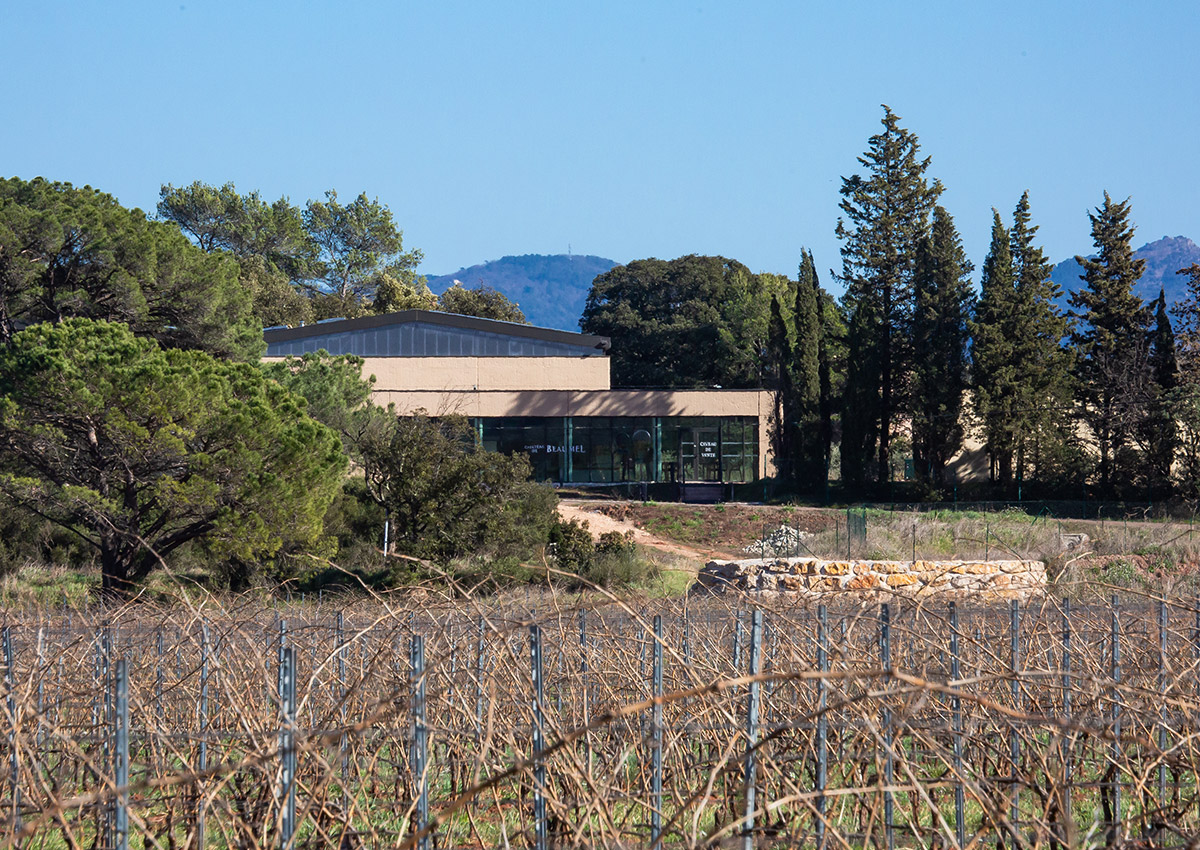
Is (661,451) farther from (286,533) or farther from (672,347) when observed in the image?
(286,533)

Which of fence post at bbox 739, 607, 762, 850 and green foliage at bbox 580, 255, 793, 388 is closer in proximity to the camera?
fence post at bbox 739, 607, 762, 850

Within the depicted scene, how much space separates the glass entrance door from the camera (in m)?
44.7

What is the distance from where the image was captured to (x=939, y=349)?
3941 centimetres

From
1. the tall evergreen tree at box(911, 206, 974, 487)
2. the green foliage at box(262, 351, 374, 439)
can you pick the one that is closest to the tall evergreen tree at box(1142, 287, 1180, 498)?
the tall evergreen tree at box(911, 206, 974, 487)

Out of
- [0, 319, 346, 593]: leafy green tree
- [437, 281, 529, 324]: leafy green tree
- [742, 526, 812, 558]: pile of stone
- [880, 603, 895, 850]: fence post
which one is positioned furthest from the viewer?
[437, 281, 529, 324]: leafy green tree

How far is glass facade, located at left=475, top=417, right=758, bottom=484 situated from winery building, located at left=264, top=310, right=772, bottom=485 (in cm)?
4

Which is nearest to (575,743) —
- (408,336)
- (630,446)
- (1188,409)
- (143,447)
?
(143,447)

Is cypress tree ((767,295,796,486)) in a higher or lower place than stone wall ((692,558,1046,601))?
higher

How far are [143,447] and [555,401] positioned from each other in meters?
23.9

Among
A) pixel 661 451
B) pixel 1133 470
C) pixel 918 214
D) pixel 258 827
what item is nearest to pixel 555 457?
pixel 661 451

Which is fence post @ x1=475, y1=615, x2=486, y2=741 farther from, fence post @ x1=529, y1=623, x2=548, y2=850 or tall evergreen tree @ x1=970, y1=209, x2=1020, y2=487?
tall evergreen tree @ x1=970, y1=209, x2=1020, y2=487

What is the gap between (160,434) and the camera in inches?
797

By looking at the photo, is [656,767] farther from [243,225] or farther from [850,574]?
[243,225]

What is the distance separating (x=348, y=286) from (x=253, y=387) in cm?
5107
